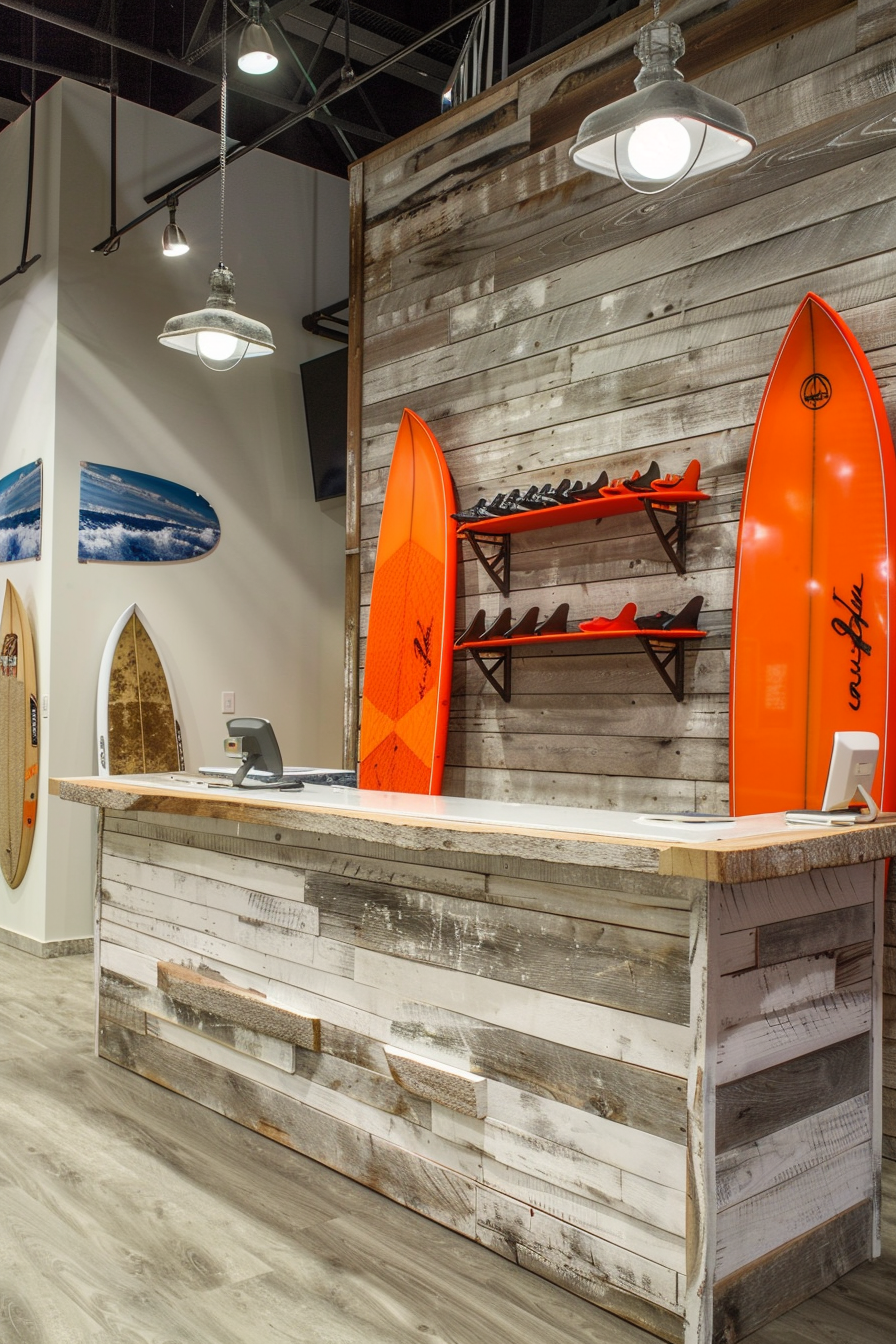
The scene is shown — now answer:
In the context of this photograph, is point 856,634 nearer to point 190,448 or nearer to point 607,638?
point 607,638

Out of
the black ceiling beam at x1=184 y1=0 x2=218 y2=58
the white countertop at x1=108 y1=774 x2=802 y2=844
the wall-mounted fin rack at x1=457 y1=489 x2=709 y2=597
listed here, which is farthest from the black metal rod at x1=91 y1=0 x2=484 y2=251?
the white countertop at x1=108 y1=774 x2=802 y2=844

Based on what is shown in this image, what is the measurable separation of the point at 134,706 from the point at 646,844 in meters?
3.55

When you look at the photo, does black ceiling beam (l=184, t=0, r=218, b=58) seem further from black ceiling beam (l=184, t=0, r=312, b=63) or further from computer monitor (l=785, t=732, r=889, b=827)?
computer monitor (l=785, t=732, r=889, b=827)

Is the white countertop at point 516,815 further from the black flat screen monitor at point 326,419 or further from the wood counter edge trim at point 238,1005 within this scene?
the black flat screen monitor at point 326,419

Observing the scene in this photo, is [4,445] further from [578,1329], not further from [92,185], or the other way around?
[578,1329]

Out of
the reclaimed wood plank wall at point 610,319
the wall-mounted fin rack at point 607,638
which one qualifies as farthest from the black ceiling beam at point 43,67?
the wall-mounted fin rack at point 607,638

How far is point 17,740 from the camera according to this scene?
4.92 meters

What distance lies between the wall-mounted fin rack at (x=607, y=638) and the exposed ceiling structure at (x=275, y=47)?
226cm

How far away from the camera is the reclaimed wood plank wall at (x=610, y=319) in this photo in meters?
2.93

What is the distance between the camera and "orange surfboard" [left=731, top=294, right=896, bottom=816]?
8.77ft

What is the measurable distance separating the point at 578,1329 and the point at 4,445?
4.71 meters

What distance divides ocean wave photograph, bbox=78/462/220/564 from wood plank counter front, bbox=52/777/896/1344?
2.52 metres

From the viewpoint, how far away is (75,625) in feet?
15.7

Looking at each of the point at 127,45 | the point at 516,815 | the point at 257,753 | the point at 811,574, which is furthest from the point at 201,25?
the point at 516,815
